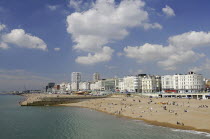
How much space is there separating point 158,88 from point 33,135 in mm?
132793

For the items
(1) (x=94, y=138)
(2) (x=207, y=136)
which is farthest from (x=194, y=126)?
(1) (x=94, y=138)

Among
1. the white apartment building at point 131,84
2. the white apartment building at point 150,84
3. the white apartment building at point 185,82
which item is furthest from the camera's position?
the white apartment building at point 131,84

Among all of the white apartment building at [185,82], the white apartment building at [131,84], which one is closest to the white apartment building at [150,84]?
the white apartment building at [131,84]

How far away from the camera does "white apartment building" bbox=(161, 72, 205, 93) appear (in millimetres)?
132750

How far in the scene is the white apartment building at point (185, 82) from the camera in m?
133

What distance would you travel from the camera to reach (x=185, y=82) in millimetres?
136125

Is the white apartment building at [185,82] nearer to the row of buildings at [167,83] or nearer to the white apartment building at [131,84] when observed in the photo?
the row of buildings at [167,83]

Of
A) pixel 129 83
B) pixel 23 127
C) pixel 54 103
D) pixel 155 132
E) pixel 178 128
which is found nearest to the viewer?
pixel 155 132

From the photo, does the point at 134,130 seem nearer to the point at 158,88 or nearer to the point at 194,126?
the point at 194,126

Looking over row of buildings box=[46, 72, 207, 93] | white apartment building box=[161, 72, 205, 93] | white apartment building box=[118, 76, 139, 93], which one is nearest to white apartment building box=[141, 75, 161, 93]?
row of buildings box=[46, 72, 207, 93]

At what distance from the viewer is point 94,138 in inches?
1430

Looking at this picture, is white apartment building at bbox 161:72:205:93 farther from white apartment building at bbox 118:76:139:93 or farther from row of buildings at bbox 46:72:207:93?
white apartment building at bbox 118:76:139:93

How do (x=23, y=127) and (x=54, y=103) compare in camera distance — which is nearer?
(x=23, y=127)

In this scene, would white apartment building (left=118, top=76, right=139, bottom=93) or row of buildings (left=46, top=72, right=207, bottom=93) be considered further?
white apartment building (left=118, top=76, right=139, bottom=93)
